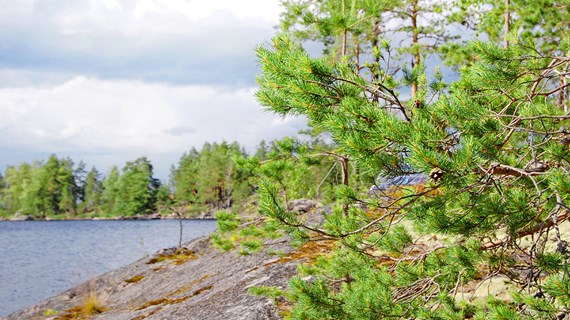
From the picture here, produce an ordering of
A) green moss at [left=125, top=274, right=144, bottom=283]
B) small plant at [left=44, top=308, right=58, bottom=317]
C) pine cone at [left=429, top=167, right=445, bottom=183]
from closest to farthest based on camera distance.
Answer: pine cone at [left=429, top=167, right=445, bottom=183] < small plant at [left=44, top=308, right=58, bottom=317] < green moss at [left=125, top=274, right=144, bottom=283]

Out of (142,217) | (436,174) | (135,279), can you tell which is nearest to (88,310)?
(135,279)

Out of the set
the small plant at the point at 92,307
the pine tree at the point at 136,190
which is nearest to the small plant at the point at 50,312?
the small plant at the point at 92,307

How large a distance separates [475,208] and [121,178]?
10212cm

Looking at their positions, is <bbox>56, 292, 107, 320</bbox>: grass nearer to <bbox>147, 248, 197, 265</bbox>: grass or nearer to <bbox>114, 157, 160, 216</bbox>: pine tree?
<bbox>147, 248, 197, 265</bbox>: grass

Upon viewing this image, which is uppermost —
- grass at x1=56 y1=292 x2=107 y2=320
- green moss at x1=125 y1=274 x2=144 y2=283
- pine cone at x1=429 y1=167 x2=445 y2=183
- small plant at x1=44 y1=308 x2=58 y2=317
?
pine cone at x1=429 y1=167 x2=445 y2=183

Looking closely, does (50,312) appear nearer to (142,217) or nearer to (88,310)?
(88,310)

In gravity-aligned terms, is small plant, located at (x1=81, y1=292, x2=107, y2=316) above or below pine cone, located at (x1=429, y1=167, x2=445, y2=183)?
below

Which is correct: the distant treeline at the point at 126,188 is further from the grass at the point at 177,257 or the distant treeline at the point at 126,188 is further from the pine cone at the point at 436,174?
the pine cone at the point at 436,174

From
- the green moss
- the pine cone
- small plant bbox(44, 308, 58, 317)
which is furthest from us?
the green moss

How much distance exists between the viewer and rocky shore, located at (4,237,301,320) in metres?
7.47

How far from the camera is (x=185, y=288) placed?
410 inches

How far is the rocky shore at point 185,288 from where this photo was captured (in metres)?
7.47

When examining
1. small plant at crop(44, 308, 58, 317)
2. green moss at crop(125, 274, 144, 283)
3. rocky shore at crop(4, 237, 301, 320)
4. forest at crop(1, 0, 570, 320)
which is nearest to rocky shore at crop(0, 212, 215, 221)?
rocky shore at crop(4, 237, 301, 320)

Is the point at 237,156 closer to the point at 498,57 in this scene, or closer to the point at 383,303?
the point at 383,303
